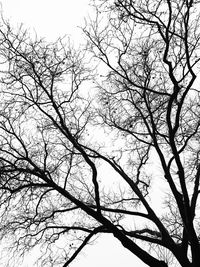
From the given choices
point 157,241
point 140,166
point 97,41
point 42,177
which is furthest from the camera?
point 140,166

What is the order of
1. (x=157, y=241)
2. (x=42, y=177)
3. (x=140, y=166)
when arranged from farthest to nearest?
(x=140, y=166) → (x=157, y=241) → (x=42, y=177)

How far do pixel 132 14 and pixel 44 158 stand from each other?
405 cm

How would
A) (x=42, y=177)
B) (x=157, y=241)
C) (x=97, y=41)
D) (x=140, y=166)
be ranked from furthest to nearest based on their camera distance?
1. (x=140, y=166)
2. (x=97, y=41)
3. (x=157, y=241)
4. (x=42, y=177)

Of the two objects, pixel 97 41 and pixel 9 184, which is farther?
pixel 97 41

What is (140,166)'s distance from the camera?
33.3 ft

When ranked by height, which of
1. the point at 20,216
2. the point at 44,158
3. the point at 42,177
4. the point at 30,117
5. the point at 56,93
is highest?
the point at 56,93

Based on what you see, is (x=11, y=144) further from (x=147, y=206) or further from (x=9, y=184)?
(x=147, y=206)

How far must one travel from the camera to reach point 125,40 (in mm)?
8086

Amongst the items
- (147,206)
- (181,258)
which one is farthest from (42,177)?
(181,258)

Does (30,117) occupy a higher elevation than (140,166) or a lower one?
lower

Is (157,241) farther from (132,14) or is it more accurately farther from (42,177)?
(132,14)

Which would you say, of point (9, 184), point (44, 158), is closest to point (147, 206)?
point (44, 158)

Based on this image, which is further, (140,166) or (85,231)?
(140,166)

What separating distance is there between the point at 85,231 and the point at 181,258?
7.95ft
